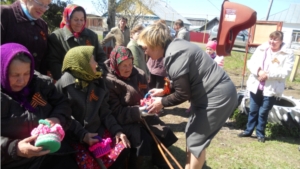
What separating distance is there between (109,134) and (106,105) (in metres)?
0.29

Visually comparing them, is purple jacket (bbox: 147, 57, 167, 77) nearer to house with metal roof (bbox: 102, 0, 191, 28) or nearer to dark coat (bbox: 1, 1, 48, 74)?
dark coat (bbox: 1, 1, 48, 74)

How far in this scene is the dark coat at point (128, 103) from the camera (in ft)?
8.83

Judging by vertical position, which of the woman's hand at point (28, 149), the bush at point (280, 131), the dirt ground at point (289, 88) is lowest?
the dirt ground at point (289, 88)

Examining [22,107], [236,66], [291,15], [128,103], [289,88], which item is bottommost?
[289,88]

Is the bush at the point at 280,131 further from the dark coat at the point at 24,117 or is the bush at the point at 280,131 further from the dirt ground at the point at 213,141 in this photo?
the dark coat at the point at 24,117

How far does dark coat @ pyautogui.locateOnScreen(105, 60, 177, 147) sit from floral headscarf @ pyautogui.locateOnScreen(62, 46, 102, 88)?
477mm

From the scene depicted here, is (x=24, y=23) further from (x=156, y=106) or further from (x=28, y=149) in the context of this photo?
(x=156, y=106)

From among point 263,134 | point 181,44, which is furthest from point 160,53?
point 263,134

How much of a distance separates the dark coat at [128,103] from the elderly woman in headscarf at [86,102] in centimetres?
19

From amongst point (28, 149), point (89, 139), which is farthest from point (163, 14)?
point (28, 149)

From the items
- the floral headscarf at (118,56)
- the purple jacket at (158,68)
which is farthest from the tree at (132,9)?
the floral headscarf at (118,56)

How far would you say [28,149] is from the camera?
155cm

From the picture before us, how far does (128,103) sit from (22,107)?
1.23m

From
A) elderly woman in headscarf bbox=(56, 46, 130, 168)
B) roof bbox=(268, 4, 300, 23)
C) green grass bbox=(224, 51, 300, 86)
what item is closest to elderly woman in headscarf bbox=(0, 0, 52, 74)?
elderly woman in headscarf bbox=(56, 46, 130, 168)
